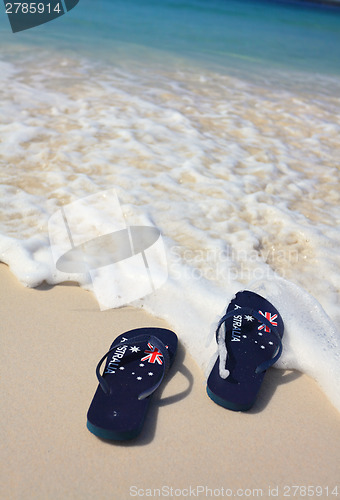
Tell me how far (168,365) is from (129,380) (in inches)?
5.5

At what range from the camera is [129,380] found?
4.47 ft

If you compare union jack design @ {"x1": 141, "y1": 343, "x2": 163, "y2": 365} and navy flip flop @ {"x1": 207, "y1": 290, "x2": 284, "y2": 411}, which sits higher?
union jack design @ {"x1": 141, "y1": 343, "x2": 163, "y2": 365}

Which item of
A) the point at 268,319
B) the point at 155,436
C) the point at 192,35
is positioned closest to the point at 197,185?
the point at 268,319

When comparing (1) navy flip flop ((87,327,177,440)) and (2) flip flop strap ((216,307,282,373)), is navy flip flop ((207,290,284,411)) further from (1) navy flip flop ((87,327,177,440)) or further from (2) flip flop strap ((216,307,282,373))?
(1) navy flip flop ((87,327,177,440))

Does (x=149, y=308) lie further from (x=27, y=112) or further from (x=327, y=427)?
(x=27, y=112)

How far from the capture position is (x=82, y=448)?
1.18m

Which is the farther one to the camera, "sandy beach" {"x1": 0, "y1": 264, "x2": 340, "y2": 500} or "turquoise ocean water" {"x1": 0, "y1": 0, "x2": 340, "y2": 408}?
"turquoise ocean water" {"x1": 0, "y1": 0, "x2": 340, "y2": 408}

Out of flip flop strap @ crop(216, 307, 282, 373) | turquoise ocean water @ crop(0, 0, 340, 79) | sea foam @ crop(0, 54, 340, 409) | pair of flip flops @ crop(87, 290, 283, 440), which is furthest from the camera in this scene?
turquoise ocean water @ crop(0, 0, 340, 79)

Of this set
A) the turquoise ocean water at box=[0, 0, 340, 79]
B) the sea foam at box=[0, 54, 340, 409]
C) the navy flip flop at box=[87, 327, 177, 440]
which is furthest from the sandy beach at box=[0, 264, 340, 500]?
the turquoise ocean water at box=[0, 0, 340, 79]

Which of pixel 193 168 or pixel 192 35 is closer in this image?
pixel 193 168

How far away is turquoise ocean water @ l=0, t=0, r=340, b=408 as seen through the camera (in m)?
1.75

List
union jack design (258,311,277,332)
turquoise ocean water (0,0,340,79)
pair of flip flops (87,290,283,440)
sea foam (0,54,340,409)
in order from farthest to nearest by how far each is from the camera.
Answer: turquoise ocean water (0,0,340,79) < sea foam (0,54,340,409) < union jack design (258,311,277,332) < pair of flip flops (87,290,283,440)

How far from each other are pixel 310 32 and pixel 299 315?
10.9 meters

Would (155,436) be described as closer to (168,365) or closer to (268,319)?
(168,365)
